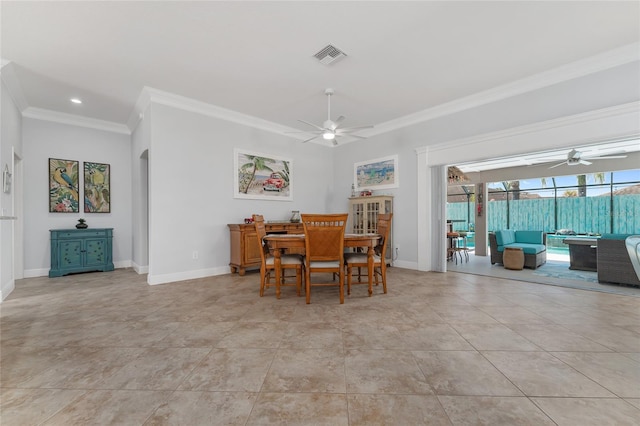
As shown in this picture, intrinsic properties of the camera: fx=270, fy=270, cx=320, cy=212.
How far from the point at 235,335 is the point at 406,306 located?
1.79 meters

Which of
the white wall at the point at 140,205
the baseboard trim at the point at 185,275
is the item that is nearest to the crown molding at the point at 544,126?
the baseboard trim at the point at 185,275

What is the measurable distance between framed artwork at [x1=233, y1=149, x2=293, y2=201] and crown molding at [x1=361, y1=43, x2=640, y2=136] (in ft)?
8.23

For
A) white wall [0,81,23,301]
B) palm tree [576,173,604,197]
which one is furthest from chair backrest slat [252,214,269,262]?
palm tree [576,173,604,197]

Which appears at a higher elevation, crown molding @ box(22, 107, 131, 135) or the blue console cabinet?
crown molding @ box(22, 107, 131, 135)

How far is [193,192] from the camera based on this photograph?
174 inches

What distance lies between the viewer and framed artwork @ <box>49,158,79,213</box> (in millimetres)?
4809

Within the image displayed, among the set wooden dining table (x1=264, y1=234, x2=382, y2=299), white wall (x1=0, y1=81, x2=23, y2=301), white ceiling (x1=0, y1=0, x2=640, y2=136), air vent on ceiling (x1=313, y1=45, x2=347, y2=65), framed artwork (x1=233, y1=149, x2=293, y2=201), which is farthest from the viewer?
framed artwork (x1=233, y1=149, x2=293, y2=201)

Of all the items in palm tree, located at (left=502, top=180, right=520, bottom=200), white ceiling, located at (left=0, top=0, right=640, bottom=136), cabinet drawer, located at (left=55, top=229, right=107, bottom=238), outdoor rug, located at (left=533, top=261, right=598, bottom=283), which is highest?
white ceiling, located at (left=0, top=0, right=640, bottom=136)

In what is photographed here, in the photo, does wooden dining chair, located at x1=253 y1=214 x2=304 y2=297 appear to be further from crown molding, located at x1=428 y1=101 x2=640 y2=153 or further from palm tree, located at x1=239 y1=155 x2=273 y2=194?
crown molding, located at x1=428 y1=101 x2=640 y2=153

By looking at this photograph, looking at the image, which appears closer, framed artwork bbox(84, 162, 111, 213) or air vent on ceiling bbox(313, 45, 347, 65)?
air vent on ceiling bbox(313, 45, 347, 65)

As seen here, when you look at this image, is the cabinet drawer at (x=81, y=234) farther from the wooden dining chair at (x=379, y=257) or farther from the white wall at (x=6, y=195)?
the wooden dining chair at (x=379, y=257)

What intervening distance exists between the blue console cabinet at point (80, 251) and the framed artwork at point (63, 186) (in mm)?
516

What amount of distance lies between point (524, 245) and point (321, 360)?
19.1 ft

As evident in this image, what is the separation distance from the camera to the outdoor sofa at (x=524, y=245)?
538 centimetres
